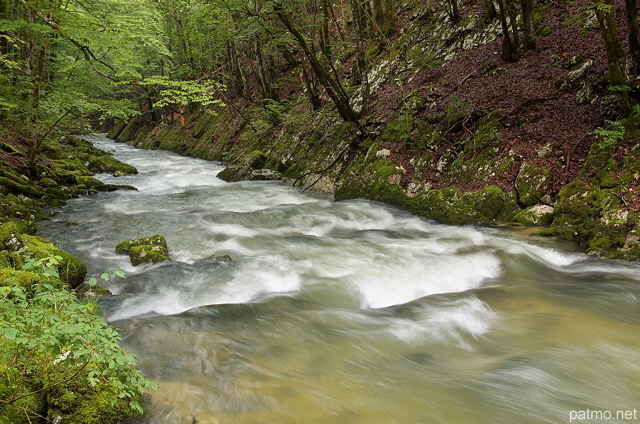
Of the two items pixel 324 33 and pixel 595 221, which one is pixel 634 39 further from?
pixel 324 33

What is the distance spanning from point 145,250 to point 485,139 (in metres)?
7.99

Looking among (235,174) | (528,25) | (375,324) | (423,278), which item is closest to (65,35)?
(375,324)

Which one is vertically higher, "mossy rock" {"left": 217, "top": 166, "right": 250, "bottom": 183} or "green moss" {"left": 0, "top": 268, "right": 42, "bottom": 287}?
"mossy rock" {"left": 217, "top": 166, "right": 250, "bottom": 183}

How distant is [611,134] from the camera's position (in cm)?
680

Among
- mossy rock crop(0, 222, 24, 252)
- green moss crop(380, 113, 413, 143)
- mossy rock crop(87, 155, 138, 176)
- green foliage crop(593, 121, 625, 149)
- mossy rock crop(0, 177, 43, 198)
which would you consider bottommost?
mossy rock crop(0, 222, 24, 252)

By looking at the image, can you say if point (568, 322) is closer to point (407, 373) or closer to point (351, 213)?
point (407, 373)

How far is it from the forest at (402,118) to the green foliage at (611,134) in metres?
0.03

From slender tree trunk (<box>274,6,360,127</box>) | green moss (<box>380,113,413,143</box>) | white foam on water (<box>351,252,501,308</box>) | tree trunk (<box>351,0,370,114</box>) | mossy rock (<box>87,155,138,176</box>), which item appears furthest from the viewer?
mossy rock (<box>87,155,138,176</box>)

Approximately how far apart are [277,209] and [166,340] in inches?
277

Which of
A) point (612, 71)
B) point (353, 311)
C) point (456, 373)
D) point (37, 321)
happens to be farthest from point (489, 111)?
point (37, 321)

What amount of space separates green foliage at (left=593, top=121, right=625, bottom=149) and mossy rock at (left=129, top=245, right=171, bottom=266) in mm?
8473

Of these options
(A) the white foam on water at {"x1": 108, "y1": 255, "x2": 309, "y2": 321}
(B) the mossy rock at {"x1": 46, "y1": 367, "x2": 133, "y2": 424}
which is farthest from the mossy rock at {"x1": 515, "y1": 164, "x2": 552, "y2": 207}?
(B) the mossy rock at {"x1": 46, "y1": 367, "x2": 133, "y2": 424}

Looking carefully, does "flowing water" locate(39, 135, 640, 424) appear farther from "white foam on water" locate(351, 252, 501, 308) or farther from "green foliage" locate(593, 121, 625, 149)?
"green foliage" locate(593, 121, 625, 149)

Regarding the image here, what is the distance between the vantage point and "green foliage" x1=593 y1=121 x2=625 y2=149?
6723 millimetres
